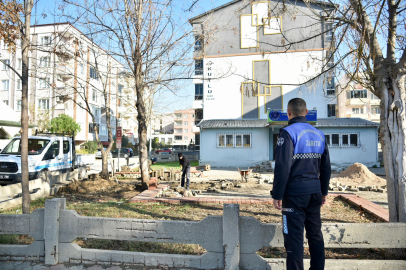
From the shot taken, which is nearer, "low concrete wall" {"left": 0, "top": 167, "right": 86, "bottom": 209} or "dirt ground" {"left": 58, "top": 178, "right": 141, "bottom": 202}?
"low concrete wall" {"left": 0, "top": 167, "right": 86, "bottom": 209}

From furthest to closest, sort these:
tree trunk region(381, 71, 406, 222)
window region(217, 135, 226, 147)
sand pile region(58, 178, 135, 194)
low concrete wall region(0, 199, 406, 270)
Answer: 1. window region(217, 135, 226, 147)
2. sand pile region(58, 178, 135, 194)
3. tree trunk region(381, 71, 406, 222)
4. low concrete wall region(0, 199, 406, 270)

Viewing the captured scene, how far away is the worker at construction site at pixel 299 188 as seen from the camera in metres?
2.95

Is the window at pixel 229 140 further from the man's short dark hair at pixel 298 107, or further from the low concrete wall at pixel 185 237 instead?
the man's short dark hair at pixel 298 107

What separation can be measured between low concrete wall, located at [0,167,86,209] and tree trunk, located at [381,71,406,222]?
867 centimetres

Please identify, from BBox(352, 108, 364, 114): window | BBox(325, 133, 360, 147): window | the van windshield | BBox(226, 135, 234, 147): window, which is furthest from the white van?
BBox(352, 108, 364, 114): window

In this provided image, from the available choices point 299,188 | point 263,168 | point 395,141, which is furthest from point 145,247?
point 263,168

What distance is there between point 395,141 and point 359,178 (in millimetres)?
9661

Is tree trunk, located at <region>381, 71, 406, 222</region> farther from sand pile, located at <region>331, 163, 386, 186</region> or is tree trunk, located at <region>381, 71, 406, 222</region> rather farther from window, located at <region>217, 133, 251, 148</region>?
window, located at <region>217, 133, 251, 148</region>

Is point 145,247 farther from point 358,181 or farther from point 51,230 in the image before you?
point 358,181

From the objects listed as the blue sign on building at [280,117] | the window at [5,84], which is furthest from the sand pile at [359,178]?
the window at [5,84]

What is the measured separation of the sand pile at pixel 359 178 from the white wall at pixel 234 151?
30.8ft

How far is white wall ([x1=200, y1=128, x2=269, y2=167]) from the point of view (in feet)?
74.3

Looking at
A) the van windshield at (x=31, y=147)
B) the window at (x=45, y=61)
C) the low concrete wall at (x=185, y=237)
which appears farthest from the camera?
the van windshield at (x=31, y=147)

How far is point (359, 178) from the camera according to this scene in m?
12.5
